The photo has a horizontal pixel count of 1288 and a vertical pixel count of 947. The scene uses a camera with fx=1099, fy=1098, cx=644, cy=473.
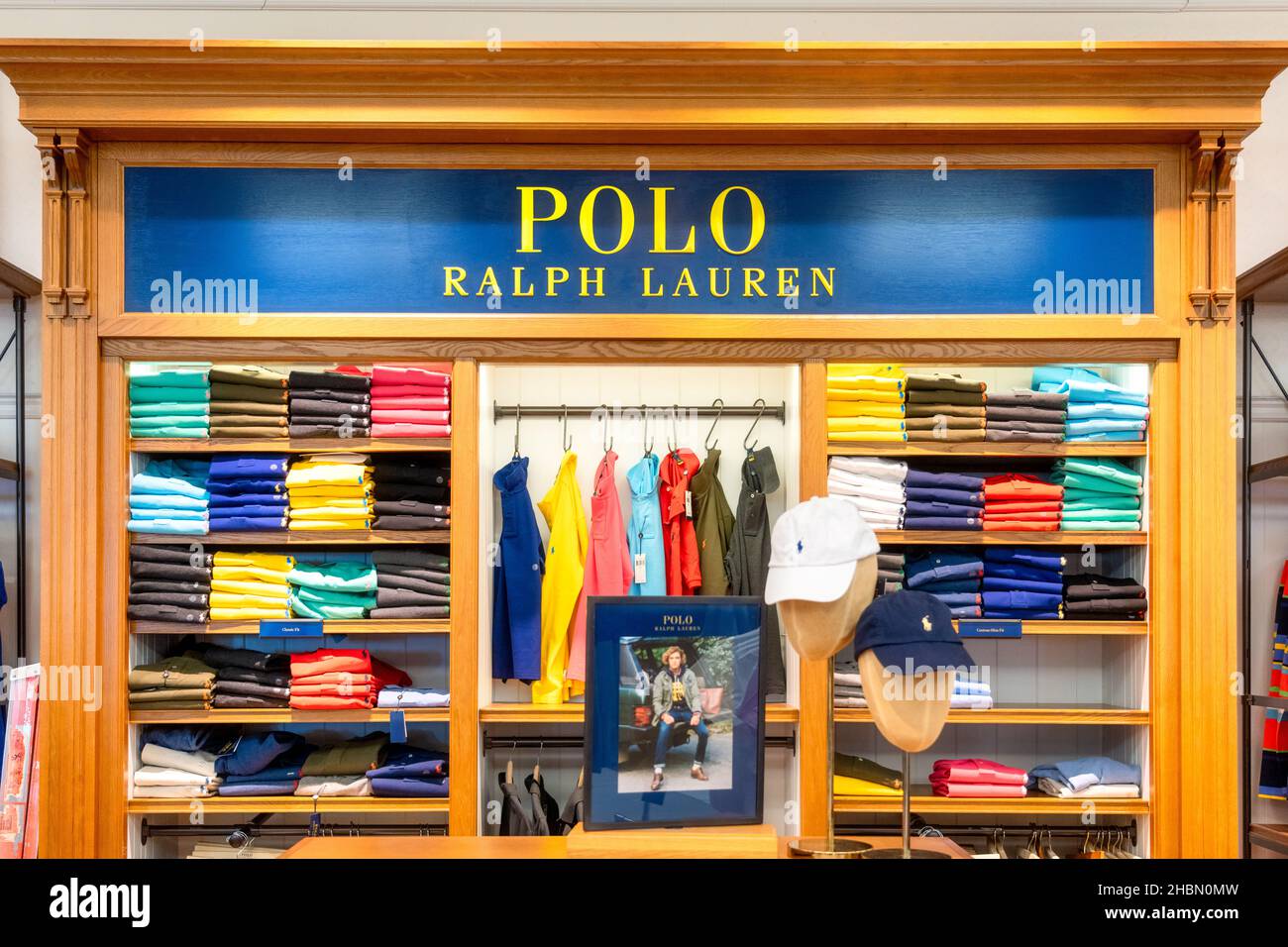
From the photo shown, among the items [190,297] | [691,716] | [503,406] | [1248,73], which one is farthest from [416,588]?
[1248,73]

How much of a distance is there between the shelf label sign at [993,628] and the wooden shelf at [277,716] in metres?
1.85

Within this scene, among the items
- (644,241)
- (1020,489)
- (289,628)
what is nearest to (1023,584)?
(1020,489)

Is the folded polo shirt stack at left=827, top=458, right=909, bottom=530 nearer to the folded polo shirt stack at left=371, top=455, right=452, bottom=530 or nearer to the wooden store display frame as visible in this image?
the wooden store display frame

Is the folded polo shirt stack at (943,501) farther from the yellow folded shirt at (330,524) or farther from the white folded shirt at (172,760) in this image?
the white folded shirt at (172,760)

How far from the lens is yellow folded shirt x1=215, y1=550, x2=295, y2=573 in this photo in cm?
388

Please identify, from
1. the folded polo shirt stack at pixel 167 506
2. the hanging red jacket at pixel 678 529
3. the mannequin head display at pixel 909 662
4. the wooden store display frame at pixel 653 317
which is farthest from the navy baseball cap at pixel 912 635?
the folded polo shirt stack at pixel 167 506

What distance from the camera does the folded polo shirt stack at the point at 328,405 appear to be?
3.88m

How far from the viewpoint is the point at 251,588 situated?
12.7 ft

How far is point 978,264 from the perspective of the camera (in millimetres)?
3721

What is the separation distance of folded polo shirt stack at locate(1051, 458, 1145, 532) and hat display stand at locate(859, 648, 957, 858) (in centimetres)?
209

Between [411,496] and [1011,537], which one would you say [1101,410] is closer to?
[1011,537]
